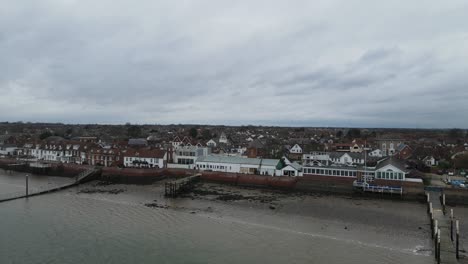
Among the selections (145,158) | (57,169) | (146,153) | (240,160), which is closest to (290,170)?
(240,160)

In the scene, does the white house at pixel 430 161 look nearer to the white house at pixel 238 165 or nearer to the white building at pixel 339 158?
the white building at pixel 339 158

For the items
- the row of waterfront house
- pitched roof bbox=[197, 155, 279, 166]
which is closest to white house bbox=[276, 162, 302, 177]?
the row of waterfront house

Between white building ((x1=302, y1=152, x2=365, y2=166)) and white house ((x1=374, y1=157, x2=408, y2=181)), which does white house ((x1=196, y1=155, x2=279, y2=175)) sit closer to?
white building ((x1=302, y1=152, x2=365, y2=166))

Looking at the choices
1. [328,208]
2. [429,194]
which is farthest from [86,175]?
[429,194]

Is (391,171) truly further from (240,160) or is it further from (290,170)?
(240,160)

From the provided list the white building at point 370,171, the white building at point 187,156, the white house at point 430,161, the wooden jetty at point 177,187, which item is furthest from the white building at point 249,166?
the white house at point 430,161
